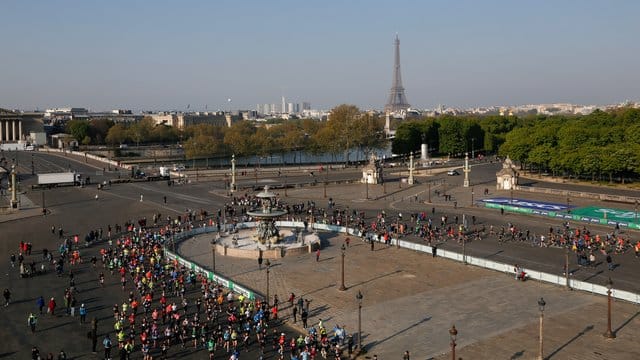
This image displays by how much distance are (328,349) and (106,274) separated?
57.9 feet

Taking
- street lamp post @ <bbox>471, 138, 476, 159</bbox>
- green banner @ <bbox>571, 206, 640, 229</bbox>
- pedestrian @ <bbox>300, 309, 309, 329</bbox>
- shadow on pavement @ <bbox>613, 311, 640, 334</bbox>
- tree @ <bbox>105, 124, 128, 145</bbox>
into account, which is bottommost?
shadow on pavement @ <bbox>613, 311, 640, 334</bbox>

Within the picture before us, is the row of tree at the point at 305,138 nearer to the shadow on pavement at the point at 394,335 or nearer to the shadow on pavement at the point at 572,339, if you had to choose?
the shadow on pavement at the point at 394,335

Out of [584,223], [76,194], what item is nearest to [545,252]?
[584,223]

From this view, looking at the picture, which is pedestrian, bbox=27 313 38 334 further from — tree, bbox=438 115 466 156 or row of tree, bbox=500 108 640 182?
tree, bbox=438 115 466 156

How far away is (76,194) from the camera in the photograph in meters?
71.2

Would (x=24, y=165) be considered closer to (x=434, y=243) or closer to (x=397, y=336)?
(x=434, y=243)

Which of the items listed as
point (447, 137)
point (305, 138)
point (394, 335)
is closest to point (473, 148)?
point (447, 137)

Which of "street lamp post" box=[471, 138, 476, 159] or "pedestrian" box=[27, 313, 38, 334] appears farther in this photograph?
"street lamp post" box=[471, 138, 476, 159]

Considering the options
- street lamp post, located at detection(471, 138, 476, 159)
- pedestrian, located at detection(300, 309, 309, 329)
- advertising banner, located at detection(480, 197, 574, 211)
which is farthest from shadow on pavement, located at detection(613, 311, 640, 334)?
street lamp post, located at detection(471, 138, 476, 159)

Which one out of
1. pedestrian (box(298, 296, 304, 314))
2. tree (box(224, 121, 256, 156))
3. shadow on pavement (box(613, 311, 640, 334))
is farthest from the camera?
tree (box(224, 121, 256, 156))

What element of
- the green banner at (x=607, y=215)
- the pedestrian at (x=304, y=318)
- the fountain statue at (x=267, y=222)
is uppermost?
the fountain statue at (x=267, y=222)

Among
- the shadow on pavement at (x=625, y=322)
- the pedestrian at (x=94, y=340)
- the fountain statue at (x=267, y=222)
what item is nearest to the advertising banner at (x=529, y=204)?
the fountain statue at (x=267, y=222)

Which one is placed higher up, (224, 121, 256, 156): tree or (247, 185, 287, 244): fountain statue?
(224, 121, 256, 156): tree

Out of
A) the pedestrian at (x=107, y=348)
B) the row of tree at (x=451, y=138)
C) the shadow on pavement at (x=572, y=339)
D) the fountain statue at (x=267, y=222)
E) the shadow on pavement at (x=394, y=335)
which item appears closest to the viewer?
the shadow on pavement at (x=572, y=339)
